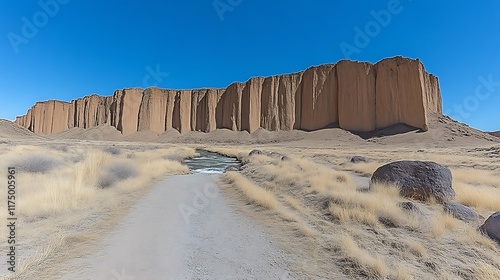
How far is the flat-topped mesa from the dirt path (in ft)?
228

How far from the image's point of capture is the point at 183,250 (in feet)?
17.9

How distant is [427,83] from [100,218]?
91.9 metres

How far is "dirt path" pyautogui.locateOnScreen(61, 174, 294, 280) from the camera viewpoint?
4.52 metres

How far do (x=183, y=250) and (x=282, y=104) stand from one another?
8326 cm

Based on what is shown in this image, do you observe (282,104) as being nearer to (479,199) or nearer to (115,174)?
(115,174)

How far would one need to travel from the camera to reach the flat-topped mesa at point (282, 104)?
70.4 metres

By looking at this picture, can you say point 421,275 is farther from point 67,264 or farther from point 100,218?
point 100,218

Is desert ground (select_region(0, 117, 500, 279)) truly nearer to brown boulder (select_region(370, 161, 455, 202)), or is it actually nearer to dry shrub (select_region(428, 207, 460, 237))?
dry shrub (select_region(428, 207, 460, 237))

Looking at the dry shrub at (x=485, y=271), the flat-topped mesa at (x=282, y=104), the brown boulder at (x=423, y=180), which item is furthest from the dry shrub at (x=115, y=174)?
the flat-topped mesa at (x=282, y=104)

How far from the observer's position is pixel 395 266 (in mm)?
4676

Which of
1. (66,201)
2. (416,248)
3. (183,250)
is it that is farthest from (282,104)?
(183,250)

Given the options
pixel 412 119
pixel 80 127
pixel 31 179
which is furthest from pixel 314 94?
pixel 80 127

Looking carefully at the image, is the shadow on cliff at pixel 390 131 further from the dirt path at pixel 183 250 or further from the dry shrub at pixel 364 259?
the dry shrub at pixel 364 259

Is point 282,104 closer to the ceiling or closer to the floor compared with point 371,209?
closer to the ceiling
